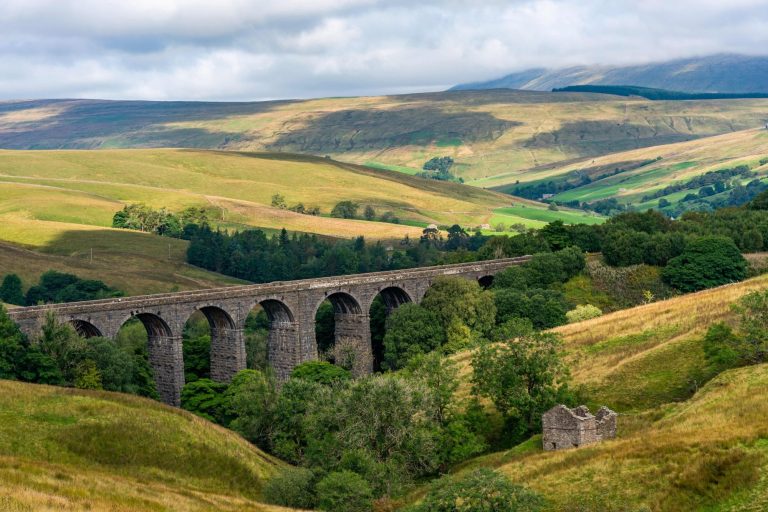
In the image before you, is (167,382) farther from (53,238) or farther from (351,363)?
(53,238)

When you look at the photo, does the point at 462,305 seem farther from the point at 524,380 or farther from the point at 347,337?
the point at 524,380

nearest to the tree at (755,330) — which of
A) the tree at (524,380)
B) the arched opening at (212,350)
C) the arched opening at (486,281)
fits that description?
the tree at (524,380)

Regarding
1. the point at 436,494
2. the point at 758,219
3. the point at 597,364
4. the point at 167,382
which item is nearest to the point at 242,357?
the point at 167,382

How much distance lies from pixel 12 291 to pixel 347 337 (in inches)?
2287

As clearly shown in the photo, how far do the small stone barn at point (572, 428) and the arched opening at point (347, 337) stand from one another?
173 feet

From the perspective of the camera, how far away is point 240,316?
9500 centimetres

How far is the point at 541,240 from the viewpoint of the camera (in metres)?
138

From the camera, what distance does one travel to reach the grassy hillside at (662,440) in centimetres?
3994

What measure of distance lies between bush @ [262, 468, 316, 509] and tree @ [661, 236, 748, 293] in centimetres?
7597

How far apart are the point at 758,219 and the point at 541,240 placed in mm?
31426

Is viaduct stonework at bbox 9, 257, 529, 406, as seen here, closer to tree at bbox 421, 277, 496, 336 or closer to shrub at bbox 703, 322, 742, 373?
tree at bbox 421, 277, 496, 336

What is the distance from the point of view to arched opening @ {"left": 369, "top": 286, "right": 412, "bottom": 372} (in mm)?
110438

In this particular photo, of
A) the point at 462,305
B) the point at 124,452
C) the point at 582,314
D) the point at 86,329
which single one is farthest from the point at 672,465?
the point at 582,314

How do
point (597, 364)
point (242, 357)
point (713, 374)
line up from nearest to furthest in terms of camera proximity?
point (713, 374) < point (597, 364) < point (242, 357)
